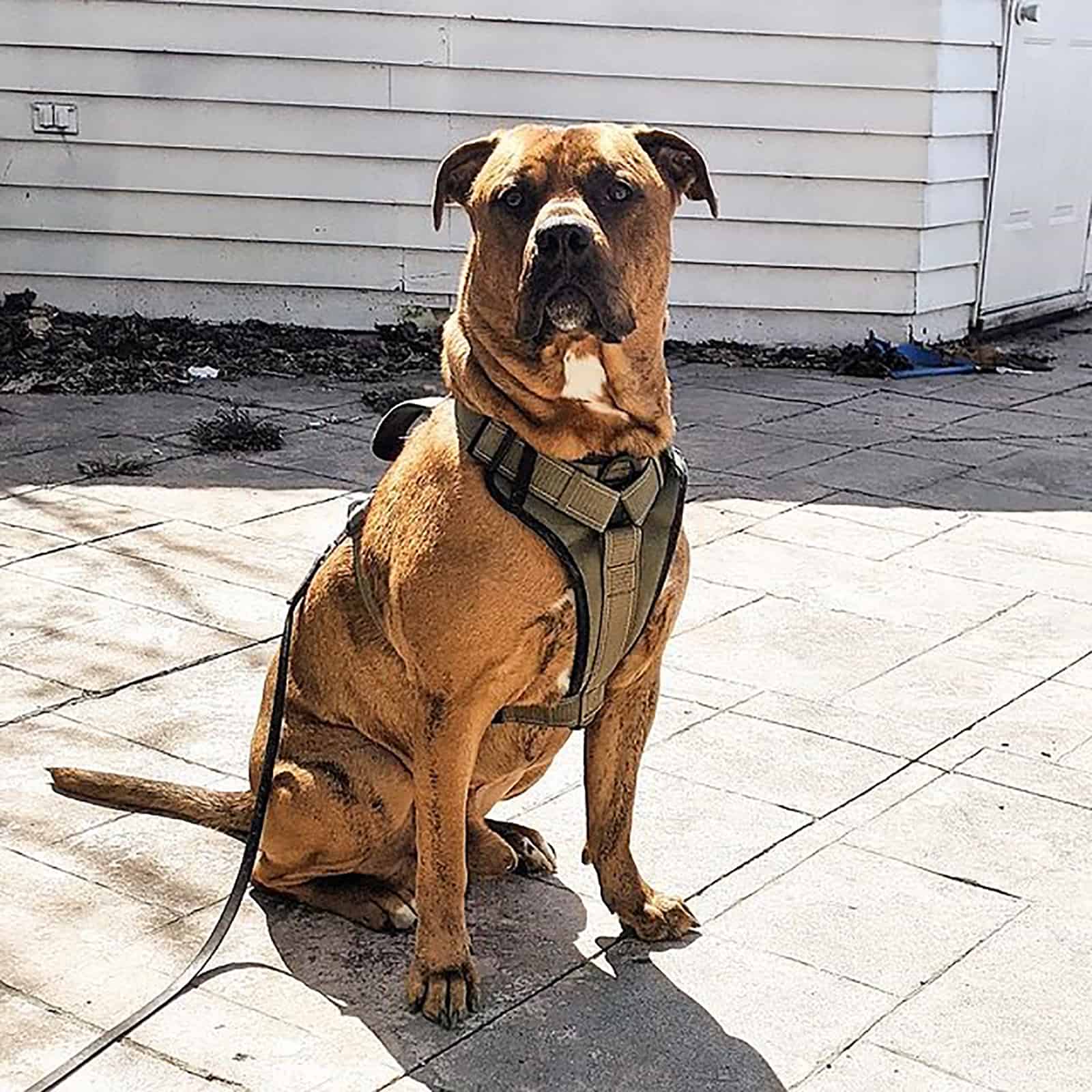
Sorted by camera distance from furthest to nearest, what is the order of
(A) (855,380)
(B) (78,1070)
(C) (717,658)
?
(A) (855,380), (C) (717,658), (B) (78,1070)

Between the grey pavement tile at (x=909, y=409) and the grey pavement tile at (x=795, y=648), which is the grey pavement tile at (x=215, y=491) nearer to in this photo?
the grey pavement tile at (x=795, y=648)

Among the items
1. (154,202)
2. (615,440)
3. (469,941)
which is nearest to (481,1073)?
(469,941)

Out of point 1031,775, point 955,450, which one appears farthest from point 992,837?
point 955,450

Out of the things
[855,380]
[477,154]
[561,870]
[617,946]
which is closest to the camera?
[477,154]

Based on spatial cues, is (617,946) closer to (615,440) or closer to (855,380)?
(615,440)

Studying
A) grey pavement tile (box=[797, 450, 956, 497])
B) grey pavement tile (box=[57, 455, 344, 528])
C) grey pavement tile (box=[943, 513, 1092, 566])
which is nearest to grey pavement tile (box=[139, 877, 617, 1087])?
grey pavement tile (box=[57, 455, 344, 528])

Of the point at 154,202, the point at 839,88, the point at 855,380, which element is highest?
the point at 839,88

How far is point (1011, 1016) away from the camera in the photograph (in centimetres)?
325

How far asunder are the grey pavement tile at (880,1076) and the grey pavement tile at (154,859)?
128cm

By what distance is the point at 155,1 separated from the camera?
8.94 m

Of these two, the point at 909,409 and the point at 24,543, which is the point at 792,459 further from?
the point at 24,543

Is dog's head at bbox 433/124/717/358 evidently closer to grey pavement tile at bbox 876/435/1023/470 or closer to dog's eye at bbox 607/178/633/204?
dog's eye at bbox 607/178/633/204

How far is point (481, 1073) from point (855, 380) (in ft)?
20.7

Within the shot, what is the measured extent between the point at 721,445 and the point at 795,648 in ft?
8.09
